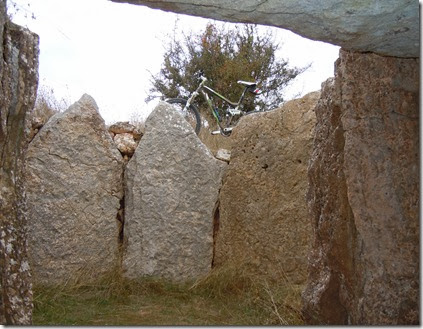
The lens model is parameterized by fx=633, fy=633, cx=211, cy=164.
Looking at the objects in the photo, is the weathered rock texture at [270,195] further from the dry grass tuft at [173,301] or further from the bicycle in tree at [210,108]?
the bicycle in tree at [210,108]

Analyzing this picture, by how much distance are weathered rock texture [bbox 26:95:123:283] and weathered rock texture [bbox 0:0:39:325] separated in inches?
81.7

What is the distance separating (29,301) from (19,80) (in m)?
0.77

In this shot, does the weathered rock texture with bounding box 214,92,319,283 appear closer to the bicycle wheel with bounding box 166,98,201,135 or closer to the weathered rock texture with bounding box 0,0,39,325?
the bicycle wheel with bounding box 166,98,201,135

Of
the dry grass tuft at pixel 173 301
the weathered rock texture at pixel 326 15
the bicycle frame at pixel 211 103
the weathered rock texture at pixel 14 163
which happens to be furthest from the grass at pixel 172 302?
the bicycle frame at pixel 211 103

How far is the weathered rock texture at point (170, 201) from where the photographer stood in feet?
14.5

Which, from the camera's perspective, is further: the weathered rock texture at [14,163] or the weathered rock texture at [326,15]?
the weathered rock texture at [14,163]

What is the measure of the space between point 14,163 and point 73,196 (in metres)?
2.19

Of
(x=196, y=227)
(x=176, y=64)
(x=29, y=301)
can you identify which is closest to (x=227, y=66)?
(x=176, y=64)

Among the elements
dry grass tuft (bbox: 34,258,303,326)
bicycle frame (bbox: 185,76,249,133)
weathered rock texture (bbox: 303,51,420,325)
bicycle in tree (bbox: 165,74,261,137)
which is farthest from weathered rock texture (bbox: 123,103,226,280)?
weathered rock texture (bbox: 303,51,420,325)

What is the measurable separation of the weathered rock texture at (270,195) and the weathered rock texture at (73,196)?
0.82m

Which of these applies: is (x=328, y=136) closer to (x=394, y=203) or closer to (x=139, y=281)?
(x=394, y=203)

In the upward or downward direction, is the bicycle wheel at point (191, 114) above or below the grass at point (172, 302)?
above

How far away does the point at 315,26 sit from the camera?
187cm

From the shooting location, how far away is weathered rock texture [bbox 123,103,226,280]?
443cm
